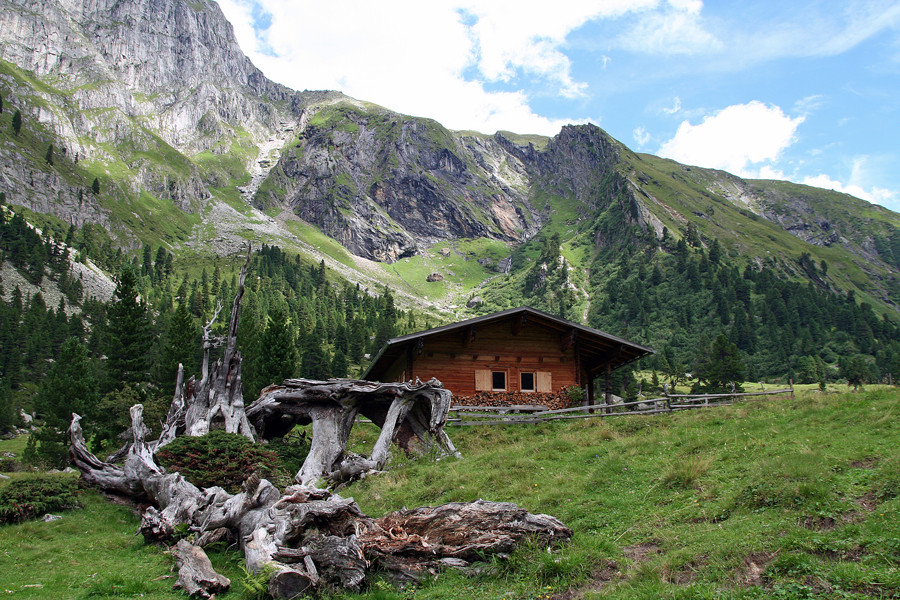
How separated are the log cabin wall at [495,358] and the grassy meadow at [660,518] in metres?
10.4

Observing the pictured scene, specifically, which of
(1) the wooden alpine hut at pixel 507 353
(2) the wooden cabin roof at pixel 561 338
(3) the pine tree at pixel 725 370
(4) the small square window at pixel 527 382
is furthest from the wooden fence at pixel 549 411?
(3) the pine tree at pixel 725 370

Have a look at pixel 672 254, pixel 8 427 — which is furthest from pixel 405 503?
pixel 672 254

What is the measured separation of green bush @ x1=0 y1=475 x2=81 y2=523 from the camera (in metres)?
→ 16.2

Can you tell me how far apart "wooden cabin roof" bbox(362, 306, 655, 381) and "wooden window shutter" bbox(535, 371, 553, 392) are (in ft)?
6.61

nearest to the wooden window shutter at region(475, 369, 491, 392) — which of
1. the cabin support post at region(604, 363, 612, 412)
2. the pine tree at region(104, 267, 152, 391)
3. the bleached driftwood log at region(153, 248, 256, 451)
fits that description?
the cabin support post at region(604, 363, 612, 412)

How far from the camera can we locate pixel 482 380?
1184 inches

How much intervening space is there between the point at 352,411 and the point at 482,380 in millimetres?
9254

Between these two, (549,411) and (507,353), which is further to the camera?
(507,353)

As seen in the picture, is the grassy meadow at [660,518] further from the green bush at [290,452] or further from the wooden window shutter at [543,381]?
the wooden window shutter at [543,381]

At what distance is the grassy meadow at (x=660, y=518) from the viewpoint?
762 cm

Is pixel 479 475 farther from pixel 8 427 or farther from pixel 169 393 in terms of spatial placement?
pixel 8 427

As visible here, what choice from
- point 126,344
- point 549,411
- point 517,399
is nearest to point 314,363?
point 126,344

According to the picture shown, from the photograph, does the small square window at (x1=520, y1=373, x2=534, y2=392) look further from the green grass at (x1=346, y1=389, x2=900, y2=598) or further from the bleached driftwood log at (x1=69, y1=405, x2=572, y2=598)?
the bleached driftwood log at (x1=69, y1=405, x2=572, y2=598)

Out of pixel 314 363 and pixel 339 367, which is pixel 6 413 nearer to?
pixel 314 363
